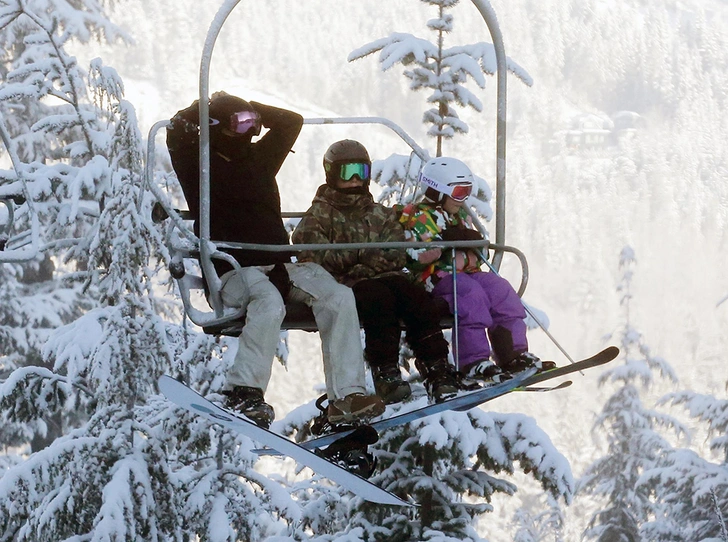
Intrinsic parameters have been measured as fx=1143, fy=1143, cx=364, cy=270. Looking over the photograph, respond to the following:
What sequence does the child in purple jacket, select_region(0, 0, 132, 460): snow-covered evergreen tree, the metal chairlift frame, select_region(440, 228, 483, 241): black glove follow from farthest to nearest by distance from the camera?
select_region(0, 0, 132, 460): snow-covered evergreen tree < select_region(440, 228, 483, 241): black glove < the child in purple jacket < the metal chairlift frame

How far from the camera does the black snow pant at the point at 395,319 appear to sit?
5855 mm

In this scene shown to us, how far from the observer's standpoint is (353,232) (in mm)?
A: 6020

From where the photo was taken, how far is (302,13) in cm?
17900

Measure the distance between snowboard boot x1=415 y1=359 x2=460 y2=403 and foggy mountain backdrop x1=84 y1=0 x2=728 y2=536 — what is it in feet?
362

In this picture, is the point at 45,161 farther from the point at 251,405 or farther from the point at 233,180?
the point at 251,405

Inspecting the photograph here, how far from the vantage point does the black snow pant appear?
5855mm

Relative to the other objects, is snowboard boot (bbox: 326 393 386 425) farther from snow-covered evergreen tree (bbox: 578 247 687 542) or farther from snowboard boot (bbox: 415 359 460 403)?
snow-covered evergreen tree (bbox: 578 247 687 542)

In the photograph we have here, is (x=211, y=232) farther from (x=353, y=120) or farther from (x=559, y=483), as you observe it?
(x=559, y=483)

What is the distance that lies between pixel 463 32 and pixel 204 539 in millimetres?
162059

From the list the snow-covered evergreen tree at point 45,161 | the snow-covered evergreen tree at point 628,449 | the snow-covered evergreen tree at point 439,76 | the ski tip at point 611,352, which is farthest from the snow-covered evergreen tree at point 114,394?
the snow-covered evergreen tree at point 628,449

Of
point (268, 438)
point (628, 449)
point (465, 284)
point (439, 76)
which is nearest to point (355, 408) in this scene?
point (268, 438)

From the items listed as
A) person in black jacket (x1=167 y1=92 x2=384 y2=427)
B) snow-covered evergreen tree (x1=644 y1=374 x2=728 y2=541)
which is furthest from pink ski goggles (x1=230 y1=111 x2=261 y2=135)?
snow-covered evergreen tree (x1=644 y1=374 x2=728 y2=541)

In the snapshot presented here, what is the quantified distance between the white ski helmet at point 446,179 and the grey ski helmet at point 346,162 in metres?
0.35

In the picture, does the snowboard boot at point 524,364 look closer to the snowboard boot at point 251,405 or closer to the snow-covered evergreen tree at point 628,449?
the snowboard boot at point 251,405
